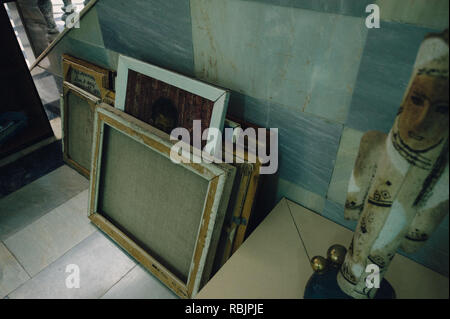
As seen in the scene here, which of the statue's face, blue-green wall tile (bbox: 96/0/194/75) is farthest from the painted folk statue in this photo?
blue-green wall tile (bbox: 96/0/194/75)

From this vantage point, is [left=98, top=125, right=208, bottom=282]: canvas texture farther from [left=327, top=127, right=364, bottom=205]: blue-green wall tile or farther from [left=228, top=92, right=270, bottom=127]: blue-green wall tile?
[left=327, top=127, right=364, bottom=205]: blue-green wall tile

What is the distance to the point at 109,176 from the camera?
4.63ft

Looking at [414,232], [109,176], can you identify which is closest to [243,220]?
[414,232]

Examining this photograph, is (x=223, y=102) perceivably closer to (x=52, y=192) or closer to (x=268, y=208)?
(x=268, y=208)

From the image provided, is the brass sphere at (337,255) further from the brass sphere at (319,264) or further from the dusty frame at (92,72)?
the dusty frame at (92,72)

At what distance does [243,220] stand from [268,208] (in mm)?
272

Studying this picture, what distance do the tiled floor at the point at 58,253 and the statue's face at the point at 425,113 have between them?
1.07 m

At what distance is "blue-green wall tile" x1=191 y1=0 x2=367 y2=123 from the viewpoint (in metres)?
A: 0.83

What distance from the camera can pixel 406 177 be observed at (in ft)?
1.84

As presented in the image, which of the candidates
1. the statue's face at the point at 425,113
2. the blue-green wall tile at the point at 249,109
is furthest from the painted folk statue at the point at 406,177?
the blue-green wall tile at the point at 249,109

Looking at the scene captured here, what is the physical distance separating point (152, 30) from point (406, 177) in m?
1.14

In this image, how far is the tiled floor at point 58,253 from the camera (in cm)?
121

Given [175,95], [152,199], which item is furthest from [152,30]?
[152,199]

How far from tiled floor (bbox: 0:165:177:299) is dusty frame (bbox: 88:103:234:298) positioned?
6 centimetres
